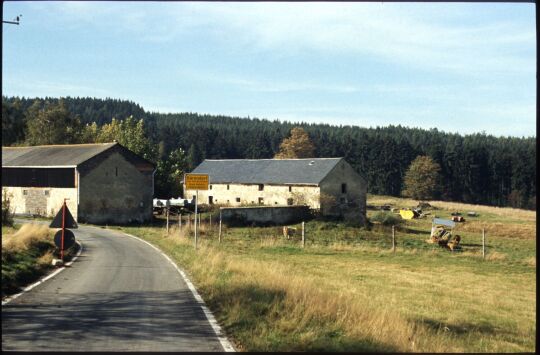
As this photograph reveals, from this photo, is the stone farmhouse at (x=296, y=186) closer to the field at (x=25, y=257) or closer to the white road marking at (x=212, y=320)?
the field at (x=25, y=257)

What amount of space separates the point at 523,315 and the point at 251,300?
8.65m

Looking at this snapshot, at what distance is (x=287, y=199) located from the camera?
5866cm

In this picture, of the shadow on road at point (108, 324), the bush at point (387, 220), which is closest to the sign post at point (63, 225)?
the shadow on road at point (108, 324)

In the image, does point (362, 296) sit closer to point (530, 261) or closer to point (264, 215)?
point (530, 261)

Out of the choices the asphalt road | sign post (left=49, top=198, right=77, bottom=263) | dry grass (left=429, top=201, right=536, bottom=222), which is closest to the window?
sign post (left=49, top=198, right=77, bottom=263)

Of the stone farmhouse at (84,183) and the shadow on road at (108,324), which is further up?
the stone farmhouse at (84,183)

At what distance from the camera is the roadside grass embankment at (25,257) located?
14.4 meters

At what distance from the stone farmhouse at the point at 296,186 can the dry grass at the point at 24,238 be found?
3540 cm

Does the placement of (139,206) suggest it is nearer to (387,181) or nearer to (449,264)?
(449,264)

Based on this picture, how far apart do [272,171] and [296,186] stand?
6.03 metres

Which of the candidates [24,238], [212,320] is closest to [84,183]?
[24,238]

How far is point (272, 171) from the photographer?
63125 millimetres

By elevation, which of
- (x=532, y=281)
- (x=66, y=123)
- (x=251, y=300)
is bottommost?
(x=532, y=281)

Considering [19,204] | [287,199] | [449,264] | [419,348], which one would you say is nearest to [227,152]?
[287,199]
